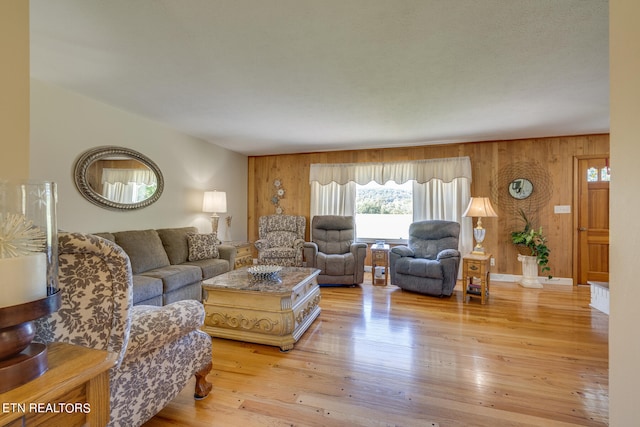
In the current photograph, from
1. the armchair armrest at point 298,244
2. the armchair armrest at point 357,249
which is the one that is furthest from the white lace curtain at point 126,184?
the armchair armrest at point 357,249

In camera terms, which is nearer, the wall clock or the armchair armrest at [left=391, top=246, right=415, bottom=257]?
the armchair armrest at [left=391, top=246, right=415, bottom=257]

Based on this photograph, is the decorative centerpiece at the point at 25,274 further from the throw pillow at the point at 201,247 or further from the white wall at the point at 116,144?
the throw pillow at the point at 201,247

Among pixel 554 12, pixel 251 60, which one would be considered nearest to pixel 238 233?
pixel 251 60

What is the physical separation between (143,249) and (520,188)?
5.35 metres

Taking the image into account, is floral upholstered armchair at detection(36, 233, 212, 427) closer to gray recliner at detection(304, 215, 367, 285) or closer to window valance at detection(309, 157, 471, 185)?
gray recliner at detection(304, 215, 367, 285)

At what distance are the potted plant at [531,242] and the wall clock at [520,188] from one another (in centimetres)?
24

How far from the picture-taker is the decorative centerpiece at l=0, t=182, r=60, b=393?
0.58 meters

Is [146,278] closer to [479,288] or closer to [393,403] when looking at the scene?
[393,403]

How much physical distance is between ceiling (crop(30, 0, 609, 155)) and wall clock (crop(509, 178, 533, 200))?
1025 millimetres

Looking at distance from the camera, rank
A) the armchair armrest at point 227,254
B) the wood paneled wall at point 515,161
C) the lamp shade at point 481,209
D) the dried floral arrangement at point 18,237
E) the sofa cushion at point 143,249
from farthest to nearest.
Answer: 1. the wood paneled wall at point 515,161
2. the armchair armrest at point 227,254
3. the lamp shade at point 481,209
4. the sofa cushion at point 143,249
5. the dried floral arrangement at point 18,237

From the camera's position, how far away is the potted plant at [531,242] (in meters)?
4.05

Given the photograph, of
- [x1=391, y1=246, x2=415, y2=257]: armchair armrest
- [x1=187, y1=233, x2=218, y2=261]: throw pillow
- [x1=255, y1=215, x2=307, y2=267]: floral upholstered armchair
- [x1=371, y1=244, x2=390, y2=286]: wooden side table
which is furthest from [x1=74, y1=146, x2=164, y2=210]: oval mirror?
[x1=391, y1=246, x2=415, y2=257]: armchair armrest

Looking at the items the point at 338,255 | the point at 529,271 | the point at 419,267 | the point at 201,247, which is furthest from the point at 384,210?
the point at 201,247

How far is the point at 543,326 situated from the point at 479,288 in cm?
84
